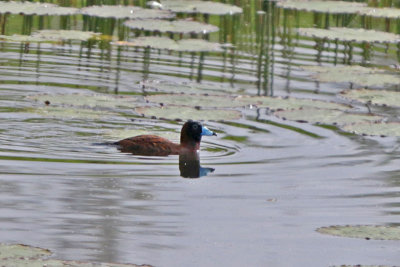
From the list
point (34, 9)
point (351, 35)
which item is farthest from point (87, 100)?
point (351, 35)

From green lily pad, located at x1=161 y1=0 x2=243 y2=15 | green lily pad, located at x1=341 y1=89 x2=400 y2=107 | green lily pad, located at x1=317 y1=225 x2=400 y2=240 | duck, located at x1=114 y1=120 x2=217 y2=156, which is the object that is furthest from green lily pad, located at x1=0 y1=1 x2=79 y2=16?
green lily pad, located at x1=317 y1=225 x2=400 y2=240

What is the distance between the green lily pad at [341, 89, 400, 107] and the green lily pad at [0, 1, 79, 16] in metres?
4.91

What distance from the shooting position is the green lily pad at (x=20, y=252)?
558cm

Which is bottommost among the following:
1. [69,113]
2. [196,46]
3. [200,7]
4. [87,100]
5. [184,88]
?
[69,113]

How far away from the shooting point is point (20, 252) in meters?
5.65

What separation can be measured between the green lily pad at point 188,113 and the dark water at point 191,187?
0.13 metres

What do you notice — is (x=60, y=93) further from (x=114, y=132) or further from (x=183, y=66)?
(x=183, y=66)

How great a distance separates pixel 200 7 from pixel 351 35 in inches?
101

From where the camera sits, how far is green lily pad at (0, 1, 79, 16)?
14320 millimetres

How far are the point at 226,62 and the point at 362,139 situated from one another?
3.87 m

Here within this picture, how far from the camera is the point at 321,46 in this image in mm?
14625

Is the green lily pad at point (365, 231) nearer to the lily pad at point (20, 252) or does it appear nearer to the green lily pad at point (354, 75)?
the lily pad at point (20, 252)

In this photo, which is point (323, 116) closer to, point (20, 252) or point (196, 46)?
point (196, 46)

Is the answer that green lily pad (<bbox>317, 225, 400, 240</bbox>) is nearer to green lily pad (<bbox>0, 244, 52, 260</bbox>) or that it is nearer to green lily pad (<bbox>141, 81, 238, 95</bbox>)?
green lily pad (<bbox>0, 244, 52, 260</bbox>)
